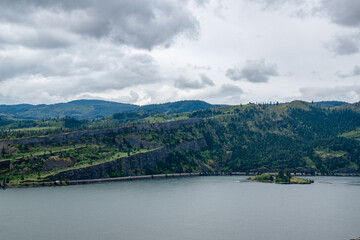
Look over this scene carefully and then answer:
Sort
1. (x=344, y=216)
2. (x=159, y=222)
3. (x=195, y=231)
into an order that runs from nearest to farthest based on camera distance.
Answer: (x=195, y=231) → (x=159, y=222) → (x=344, y=216)

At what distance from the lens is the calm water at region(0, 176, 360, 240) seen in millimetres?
114062

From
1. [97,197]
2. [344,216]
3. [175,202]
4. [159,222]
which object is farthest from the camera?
[97,197]

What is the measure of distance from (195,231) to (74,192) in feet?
309

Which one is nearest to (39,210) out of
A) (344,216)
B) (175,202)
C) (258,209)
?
(175,202)

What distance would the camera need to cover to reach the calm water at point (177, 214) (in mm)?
114062

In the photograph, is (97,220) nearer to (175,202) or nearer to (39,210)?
(39,210)

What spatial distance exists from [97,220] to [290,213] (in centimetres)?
6872

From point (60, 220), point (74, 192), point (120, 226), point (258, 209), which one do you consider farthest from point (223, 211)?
point (74, 192)

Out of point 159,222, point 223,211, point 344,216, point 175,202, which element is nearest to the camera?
point 159,222

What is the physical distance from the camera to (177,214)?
14112cm

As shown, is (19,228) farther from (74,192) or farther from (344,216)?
(344,216)

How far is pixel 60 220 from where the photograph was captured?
436 feet

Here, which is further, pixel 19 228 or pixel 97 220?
pixel 97 220

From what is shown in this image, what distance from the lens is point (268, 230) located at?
118m
